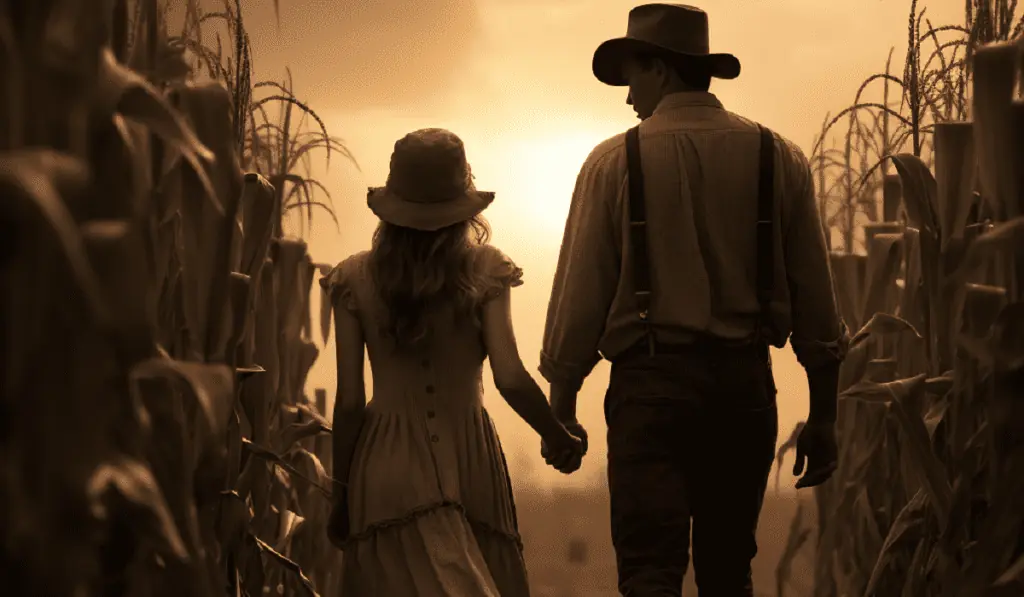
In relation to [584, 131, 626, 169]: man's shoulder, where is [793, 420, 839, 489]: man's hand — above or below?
below

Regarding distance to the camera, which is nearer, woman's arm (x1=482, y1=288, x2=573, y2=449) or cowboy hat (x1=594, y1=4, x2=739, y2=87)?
woman's arm (x1=482, y1=288, x2=573, y2=449)

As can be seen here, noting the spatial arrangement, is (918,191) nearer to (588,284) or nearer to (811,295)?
(811,295)

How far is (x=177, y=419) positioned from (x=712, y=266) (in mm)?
1012

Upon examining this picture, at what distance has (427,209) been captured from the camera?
2705mm

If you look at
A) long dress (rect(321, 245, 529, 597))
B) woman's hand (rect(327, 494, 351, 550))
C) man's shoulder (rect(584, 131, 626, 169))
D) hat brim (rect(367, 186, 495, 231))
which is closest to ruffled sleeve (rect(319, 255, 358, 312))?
long dress (rect(321, 245, 529, 597))

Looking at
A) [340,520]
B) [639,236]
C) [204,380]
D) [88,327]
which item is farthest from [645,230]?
[88,327]

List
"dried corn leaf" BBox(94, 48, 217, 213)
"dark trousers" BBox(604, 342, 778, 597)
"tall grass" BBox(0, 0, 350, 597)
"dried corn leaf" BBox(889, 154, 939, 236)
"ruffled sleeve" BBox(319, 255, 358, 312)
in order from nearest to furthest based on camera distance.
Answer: "tall grass" BBox(0, 0, 350, 597)
"dried corn leaf" BBox(94, 48, 217, 213)
"dark trousers" BBox(604, 342, 778, 597)
"ruffled sleeve" BBox(319, 255, 358, 312)
"dried corn leaf" BBox(889, 154, 939, 236)

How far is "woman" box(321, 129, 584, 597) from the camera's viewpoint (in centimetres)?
267

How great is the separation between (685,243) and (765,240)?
15 centimetres

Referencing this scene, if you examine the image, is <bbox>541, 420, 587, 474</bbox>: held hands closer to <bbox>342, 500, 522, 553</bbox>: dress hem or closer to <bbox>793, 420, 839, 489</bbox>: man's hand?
<bbox>342, 500, 522, 553</bbox>: dress hem

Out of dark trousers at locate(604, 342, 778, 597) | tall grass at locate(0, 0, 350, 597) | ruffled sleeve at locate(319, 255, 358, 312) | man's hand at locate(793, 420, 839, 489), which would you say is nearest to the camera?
tall grass at locate(0, 0, 350, 597)

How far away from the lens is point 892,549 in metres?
3.04

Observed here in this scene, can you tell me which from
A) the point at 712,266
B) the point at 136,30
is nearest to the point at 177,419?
the point at 136,30

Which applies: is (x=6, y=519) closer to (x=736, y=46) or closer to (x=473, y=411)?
(x=473, y=411)
